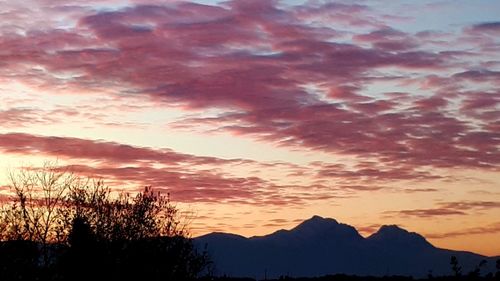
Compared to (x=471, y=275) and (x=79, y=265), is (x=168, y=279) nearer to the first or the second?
(x=79, y=265)

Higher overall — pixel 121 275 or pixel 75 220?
pixel 75 220

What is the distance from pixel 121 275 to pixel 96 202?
21.6 ft

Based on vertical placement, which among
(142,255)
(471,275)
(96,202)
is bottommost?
(471,275)

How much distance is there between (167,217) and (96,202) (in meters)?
5.68

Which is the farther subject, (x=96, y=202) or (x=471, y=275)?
(x=96, y=202)

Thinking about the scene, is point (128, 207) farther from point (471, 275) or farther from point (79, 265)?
point (471, 275)

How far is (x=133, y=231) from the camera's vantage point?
6531 cm

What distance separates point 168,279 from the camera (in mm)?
Result: 65250

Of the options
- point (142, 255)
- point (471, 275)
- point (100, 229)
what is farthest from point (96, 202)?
point (471, 275)

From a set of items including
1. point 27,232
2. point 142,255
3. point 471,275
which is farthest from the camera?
point 27,232

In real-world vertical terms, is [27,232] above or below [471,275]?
above

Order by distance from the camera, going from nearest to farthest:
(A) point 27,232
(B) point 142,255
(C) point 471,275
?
(C) point 471,275 < (B) point 142,255 < (A) point 27,232

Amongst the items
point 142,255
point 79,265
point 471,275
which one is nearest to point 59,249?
point 79,265

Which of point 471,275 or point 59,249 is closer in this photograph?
point 471,275
